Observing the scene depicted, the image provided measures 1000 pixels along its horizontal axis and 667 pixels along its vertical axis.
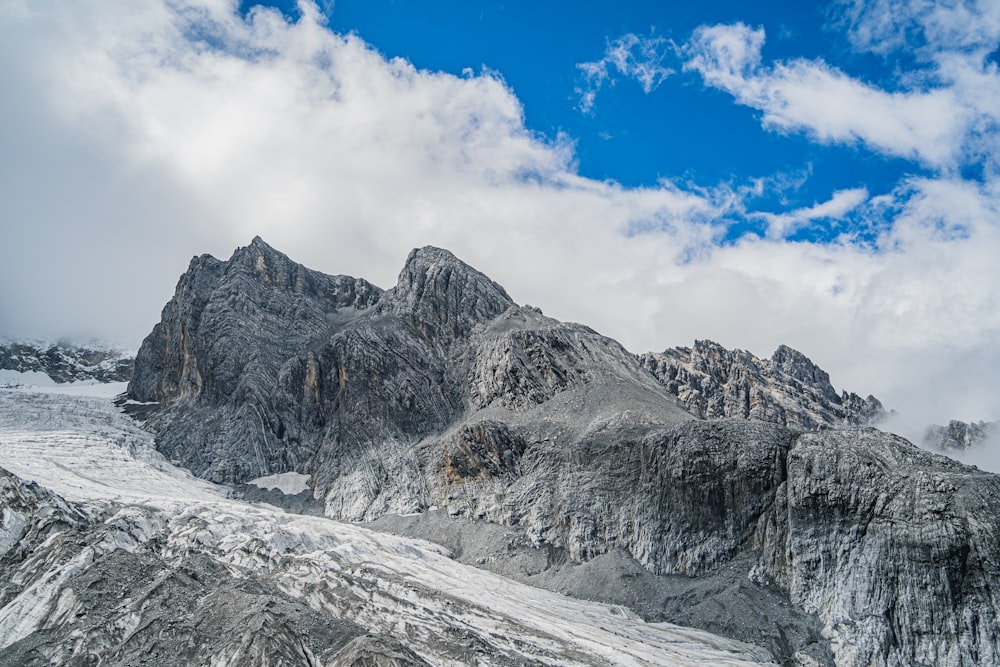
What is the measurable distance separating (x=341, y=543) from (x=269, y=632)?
2469cm

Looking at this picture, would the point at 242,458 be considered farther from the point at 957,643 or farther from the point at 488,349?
the point at 957,643

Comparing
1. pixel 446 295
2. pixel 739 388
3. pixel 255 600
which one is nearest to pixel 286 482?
pixel 446 295

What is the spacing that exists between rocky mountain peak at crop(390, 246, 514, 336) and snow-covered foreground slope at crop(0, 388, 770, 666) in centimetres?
5287

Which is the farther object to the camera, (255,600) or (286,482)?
(286,482)

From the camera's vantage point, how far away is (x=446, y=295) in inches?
5610

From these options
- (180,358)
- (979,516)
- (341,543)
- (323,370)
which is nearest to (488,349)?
(323,370)

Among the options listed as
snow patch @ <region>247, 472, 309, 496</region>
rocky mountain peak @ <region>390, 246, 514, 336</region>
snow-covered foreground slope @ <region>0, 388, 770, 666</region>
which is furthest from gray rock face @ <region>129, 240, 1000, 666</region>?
snow-covered foreground slope @ <region>0, 388, 770, 666</region>

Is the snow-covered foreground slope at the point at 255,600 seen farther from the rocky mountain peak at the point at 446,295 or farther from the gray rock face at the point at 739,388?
the gray rock face at the point at 739,388

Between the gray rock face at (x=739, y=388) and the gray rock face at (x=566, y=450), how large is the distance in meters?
0.77

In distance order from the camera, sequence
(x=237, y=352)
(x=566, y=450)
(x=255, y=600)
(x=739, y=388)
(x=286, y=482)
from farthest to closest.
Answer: (x=739, y=388)
(x=237, y=352)
(x=286, y=482)
(x=566, y=450)
(x=255, y=600)

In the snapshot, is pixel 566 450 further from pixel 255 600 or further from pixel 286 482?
pixel 255 600

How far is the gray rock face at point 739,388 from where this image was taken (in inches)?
6516

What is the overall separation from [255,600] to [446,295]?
8365 centimetres

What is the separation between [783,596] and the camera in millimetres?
79812
